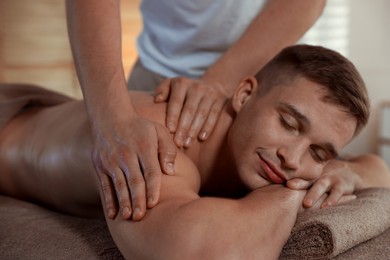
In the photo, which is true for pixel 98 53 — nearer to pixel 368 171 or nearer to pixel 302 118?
pixel 302 118

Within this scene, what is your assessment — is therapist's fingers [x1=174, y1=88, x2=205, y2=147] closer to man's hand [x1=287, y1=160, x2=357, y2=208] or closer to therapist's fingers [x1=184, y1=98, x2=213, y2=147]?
therapist's fingers [x1=184, y1=98, x2=213, y2=147]

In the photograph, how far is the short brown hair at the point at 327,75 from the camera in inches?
46.3

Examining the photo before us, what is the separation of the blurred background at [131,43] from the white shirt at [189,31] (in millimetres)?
2068

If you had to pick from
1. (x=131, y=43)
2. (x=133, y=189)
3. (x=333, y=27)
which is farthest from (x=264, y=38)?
(x=333, y=27)

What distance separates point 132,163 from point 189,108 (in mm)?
272

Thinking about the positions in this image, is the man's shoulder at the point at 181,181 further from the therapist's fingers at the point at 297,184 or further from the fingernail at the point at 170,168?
the therapist's fingers at the point at 297,184

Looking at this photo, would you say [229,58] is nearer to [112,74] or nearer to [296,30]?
[296,30]

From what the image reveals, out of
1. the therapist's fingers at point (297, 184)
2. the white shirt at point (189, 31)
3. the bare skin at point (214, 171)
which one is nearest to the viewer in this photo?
the bare skin at point (214, 171)

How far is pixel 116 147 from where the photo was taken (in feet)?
3.45

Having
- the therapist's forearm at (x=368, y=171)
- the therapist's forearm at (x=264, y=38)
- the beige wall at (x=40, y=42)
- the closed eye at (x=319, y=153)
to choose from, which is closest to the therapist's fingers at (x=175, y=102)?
the therapist's forearm at (x=264, y=38)

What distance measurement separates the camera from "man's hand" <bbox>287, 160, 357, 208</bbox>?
1.15 m

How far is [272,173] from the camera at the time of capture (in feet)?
3.74

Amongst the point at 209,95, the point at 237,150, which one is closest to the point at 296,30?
the point at 209,95

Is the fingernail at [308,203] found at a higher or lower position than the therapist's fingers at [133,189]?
lower
